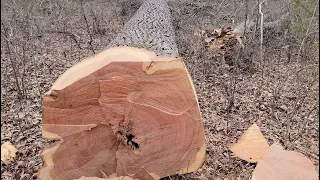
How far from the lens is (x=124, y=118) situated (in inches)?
93.3

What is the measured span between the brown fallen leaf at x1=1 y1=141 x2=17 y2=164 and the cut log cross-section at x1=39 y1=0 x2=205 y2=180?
0.81 meters

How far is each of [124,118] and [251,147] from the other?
51.4 inches

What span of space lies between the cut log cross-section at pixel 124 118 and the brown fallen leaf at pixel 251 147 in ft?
2.24

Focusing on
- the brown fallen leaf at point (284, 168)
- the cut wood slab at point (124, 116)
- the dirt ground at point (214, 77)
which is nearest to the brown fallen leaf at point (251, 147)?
the dirt ground at point (214, 77)

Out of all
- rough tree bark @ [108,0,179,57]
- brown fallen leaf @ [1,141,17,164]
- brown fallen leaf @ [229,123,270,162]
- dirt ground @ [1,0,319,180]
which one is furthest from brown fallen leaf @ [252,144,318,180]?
brown fallen leaf @ [1,141,17,164]

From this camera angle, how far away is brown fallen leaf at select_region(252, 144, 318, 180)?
222cm

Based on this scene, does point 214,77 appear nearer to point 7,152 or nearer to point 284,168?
point 284,168

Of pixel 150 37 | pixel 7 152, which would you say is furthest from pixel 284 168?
pixel 7 152

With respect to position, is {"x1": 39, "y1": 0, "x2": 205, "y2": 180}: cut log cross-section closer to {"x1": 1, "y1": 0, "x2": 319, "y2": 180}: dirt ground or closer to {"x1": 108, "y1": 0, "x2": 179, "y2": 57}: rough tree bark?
{"x1": 1, "y1": 0, "x2": 319, "y2": 180}: dirt ground

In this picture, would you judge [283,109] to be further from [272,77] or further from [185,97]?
[185,97]

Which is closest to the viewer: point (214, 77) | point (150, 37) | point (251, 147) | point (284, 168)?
point (284, 168)

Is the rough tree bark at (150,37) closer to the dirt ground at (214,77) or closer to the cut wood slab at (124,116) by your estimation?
the cut wood slab at (124,116)

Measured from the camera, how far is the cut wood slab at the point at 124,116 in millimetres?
2311

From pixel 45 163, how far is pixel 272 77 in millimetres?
3720
